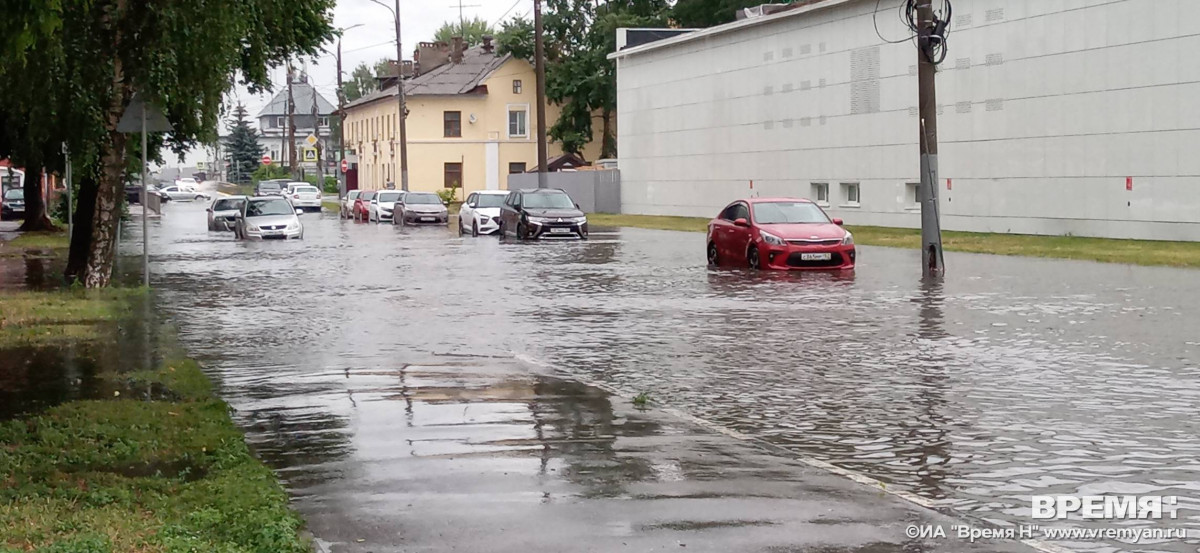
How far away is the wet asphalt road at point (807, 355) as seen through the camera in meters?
9.12

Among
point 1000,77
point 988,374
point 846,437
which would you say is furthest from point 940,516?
point 1000,77

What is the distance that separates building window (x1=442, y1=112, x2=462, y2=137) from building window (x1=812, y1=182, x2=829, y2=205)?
46425 millimetres

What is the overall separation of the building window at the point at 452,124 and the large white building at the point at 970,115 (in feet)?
109

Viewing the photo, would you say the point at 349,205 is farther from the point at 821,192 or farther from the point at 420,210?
the point at 821,192

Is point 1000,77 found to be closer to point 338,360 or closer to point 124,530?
point 338,360

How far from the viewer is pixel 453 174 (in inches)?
3789

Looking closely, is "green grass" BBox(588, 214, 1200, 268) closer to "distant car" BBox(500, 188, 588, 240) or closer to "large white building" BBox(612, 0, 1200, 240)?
"large white building" BBox(612, 0, 1200, 240)

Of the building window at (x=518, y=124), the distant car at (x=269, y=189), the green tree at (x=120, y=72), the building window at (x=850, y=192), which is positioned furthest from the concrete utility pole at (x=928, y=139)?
the building window at (x=518, y=124)

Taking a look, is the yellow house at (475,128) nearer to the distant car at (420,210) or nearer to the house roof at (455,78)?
the house roof at (455,78)

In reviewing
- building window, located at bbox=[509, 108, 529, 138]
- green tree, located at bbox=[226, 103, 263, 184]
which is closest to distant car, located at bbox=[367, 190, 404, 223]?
building window, located at bbox=[509, 108, 529, 138]

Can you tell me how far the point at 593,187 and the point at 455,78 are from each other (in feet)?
94.5

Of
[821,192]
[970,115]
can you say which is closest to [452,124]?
[821,192]

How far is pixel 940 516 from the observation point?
24.4 feet

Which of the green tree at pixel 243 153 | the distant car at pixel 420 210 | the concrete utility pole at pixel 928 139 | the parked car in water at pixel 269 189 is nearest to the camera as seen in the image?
the concrete utility pole at pixel 928 139
